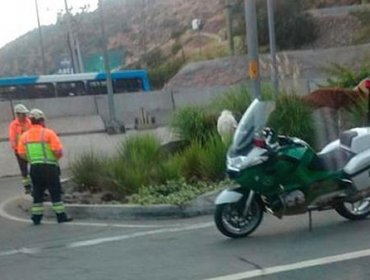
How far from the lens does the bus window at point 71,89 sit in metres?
49.0

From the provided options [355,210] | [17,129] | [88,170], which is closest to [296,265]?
[355,210]

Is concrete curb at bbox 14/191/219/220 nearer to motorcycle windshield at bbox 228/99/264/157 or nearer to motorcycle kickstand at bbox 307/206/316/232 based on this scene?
motorcycle kickstand at bbox 307/206/316/232

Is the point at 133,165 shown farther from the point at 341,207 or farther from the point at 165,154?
the point at 341,207

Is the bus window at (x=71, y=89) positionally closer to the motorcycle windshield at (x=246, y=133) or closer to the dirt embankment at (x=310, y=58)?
the dirt embankment at (x=310, y=58)

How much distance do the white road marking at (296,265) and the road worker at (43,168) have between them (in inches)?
195

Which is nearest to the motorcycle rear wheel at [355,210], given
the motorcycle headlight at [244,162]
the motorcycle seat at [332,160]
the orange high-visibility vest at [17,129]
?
the motorcycle seat at [332,160]

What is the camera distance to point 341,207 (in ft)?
32.8

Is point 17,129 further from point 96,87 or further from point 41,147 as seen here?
point 96,87

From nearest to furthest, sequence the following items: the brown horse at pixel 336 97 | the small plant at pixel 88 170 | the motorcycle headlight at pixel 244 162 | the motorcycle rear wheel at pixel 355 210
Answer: the motorcycle headlight at pixel 244 162
the motorcycle rear wheel at pixel 355 210
the small plant at pixel 88 170
the brown horse at pixel 336 97

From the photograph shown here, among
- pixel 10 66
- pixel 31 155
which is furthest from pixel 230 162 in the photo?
pixel 10 66

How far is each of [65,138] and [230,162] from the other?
62.8 ft

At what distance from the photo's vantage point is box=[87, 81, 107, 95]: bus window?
1955 inches

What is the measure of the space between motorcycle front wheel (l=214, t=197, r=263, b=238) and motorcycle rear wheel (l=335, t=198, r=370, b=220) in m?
1.11

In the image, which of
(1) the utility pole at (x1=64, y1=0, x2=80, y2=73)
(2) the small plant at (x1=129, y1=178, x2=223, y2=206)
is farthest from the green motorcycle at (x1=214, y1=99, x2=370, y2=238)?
(1) the utility pole at (x1=64, y1=0, x2=80, y2=73)
